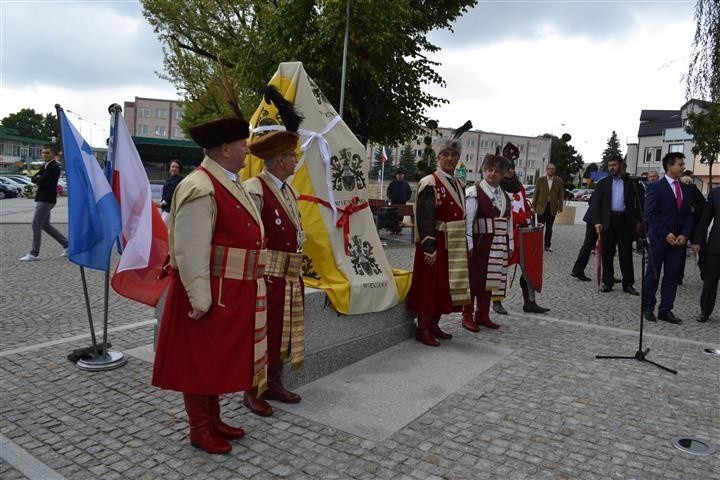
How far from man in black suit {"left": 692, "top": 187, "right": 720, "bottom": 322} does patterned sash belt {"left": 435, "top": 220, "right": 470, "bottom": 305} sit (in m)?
3.57

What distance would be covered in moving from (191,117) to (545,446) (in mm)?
29001

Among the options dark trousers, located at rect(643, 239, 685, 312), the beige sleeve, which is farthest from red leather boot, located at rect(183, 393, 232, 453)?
dark trousers, located at rect(643, 239, 685, 312)

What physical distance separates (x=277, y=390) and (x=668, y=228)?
5.54 metres

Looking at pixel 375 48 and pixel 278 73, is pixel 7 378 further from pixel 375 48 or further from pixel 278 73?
pixel 375 48

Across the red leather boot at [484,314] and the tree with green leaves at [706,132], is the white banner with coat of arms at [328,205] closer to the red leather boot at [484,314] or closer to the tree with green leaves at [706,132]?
the red leather boot at [484,314]

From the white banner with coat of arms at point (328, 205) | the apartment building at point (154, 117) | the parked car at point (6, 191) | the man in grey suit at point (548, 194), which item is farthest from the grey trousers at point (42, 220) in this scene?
the apartment building at point (154, 117)

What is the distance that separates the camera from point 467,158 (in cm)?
8769

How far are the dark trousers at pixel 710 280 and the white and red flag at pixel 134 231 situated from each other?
6.32 metres

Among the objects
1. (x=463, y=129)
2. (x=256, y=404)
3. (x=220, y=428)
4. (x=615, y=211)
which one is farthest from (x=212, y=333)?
(x=615, y=211)

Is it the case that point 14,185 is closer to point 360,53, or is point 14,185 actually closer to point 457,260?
point 360,53

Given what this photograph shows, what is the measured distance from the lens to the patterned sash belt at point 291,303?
359cm

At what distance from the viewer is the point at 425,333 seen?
5.51 m

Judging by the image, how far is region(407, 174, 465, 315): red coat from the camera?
5.34 metres

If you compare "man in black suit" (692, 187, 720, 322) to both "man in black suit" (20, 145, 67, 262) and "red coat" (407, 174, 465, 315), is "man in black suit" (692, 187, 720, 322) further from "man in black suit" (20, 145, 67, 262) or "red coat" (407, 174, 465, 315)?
"man in black suit" (20, 145, 67, 262)
